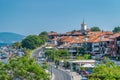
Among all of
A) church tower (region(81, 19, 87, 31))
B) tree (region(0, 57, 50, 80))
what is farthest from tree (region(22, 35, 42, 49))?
tree (region(0, 57, 50, 80))

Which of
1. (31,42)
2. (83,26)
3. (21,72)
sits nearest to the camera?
(21,72)

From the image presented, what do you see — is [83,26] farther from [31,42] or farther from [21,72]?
[21,72]

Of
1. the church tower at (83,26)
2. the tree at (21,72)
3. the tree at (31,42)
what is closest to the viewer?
the tree at (21,72)

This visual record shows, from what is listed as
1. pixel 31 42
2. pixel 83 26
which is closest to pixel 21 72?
pixel 31 42

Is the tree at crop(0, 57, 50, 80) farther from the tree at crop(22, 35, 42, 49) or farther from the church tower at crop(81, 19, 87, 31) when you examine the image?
the church tower at crop(81, 19, 87, 31)

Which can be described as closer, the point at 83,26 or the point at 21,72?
the point at 21,72

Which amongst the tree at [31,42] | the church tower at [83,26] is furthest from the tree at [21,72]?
the church tower at [83,26]

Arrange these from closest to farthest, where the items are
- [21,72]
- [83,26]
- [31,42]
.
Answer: [21,72] → [31,42] → [83,26]

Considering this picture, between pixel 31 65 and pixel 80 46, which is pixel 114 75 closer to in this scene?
pixel 31 65

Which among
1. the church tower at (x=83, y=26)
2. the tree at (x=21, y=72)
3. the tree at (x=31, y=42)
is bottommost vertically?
the tree at (x=21, y=72)

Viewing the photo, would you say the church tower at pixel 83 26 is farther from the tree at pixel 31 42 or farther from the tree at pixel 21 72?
the tree at pixel 21 72

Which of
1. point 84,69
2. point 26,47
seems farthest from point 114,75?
point 26,47

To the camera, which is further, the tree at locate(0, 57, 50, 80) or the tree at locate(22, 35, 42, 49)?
the tree at locate(22, 35, 42, 49)

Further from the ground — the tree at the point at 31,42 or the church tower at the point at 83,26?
the church tower at the point at 83,26
